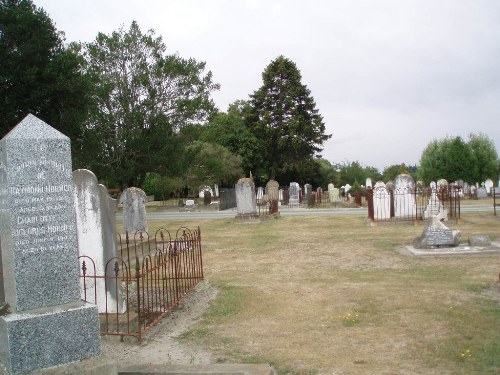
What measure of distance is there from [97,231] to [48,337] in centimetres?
343

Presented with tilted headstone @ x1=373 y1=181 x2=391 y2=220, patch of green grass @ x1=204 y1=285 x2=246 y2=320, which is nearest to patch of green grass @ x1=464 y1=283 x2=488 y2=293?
patch of green grass @ x1=204 y1=285 x2=246 y2=320

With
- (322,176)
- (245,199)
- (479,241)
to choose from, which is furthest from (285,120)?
(479,241)

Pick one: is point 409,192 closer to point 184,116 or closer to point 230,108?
point 184,116

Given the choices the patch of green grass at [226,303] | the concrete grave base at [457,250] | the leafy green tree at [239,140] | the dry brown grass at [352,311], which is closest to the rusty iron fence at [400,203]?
the dry brown grass at [352,311]

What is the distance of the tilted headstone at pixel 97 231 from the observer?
8000 mm

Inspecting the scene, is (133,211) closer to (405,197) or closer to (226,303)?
(226,303)

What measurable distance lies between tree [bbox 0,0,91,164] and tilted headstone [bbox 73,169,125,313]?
15.3 meters

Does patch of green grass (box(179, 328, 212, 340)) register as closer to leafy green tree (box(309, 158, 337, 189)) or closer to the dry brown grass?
the dry brown grass

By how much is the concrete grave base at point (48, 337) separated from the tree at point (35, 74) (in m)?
18.6

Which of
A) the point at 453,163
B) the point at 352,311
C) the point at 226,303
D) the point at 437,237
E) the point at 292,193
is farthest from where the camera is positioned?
the point at 453,163

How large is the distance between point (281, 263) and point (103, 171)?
2286cm

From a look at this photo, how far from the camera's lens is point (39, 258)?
15.9 feet

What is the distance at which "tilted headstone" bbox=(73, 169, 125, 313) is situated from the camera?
8000 mm

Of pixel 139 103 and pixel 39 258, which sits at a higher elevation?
pixel 139 103
